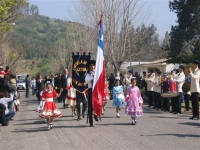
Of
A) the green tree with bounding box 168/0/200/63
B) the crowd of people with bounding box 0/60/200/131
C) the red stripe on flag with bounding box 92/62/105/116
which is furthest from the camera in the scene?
the green tree with bounding box 168/0/200/63

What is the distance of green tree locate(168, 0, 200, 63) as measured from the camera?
4038 centimetres

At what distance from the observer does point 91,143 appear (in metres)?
10.9

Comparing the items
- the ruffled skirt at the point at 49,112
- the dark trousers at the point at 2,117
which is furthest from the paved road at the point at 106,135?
the ruffled skirt at the point at 49,112

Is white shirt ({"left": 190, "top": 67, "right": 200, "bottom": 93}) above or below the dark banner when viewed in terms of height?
below

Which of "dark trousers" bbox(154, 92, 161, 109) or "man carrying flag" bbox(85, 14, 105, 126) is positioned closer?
"man carrying flag" bbox(85, 14, 105, 126)

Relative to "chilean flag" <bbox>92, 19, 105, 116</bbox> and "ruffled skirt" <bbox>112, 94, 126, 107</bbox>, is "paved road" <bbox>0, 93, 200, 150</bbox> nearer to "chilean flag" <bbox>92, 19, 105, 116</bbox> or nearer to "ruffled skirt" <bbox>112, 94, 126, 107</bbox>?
"chilean flag" <bbox>92, 19, 105, 116</bbox>

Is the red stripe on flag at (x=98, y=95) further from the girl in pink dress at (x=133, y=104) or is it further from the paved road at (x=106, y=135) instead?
the girl in pink dress at (x=133, y=104)

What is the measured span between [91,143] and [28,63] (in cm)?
12170

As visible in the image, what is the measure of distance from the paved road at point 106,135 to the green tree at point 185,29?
25.1 m

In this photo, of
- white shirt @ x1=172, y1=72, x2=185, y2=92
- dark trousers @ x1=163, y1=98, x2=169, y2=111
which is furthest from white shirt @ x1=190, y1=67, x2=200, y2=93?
dark trousers @ x1=163, y1=98, x2=169, y2=111

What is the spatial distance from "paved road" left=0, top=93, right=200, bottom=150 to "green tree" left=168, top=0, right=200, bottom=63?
82.4 feet

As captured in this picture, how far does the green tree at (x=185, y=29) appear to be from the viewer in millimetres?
40375

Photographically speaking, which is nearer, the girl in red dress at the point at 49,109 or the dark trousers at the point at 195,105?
the girl in red dress at the point at 49,109

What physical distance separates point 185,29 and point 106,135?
30876 mm
